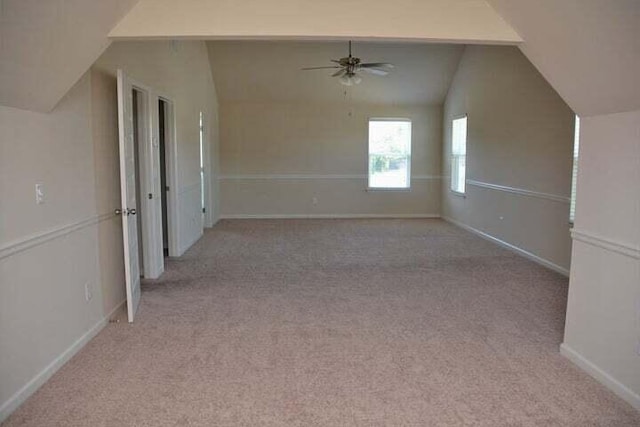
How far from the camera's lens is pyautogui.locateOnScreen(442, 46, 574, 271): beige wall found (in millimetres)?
5461

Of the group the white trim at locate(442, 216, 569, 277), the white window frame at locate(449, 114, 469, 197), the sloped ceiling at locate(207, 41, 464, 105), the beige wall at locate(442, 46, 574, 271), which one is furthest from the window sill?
the sloped ceiling at locate(207, 41, 464, 105)

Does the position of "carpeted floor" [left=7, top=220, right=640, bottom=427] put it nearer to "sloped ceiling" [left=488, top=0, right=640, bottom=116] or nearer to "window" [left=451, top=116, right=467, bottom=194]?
"sloped ceiling" [left=488, top=0, right=640, bottom=116]

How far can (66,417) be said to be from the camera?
8.02 ft

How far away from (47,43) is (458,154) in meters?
7.40

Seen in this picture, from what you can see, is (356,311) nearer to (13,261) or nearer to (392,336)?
(392,336)

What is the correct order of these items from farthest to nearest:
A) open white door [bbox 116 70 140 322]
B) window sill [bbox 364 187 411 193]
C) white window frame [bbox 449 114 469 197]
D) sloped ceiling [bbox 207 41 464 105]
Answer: window sill [bbox 364 187 411 193] < white window frame [bbox 449 114 469 197] < sloped ceiling [bbox 207 41 464 105] < open white door [bbox 116 70 140 322]

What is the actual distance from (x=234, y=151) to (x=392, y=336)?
22.0 feet

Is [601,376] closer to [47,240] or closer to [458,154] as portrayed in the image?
[47,240]

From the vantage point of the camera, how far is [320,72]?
864 cm

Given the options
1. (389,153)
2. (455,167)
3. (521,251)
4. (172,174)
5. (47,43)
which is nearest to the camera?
(47,43)

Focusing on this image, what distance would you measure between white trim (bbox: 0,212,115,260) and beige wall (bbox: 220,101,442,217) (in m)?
5.99

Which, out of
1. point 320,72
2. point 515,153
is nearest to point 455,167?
point 515,153

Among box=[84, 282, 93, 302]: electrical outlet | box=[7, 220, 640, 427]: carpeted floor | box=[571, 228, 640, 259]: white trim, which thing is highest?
box=[571, 228, 640, 259]: white trim

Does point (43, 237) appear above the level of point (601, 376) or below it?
above
